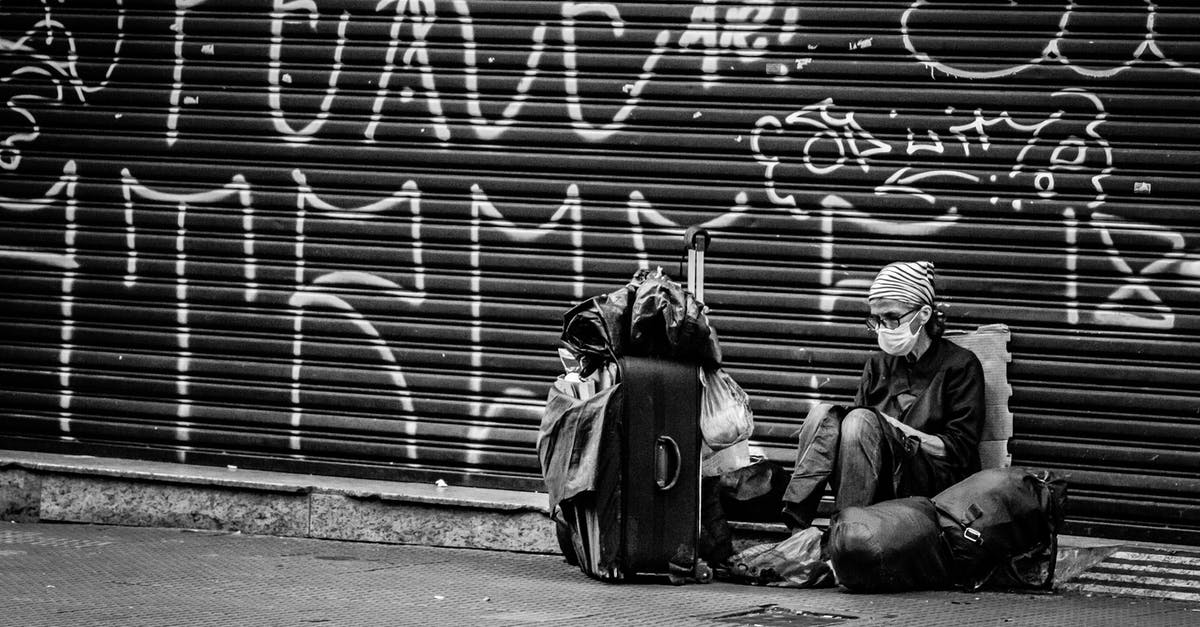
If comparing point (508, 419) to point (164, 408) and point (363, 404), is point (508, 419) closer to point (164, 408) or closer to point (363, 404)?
point (363, 404)

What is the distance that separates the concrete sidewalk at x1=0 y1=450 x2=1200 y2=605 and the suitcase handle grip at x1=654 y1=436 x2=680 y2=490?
2.47ft

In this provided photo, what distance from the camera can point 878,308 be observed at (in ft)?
19.0

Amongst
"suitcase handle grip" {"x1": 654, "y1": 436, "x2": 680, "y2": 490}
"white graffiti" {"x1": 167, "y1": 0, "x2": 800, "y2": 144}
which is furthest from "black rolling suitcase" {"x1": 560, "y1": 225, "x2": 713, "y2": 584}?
"white graffiti" {"x1": 167, "y1": 0, "x2": 800, "y2": 144}

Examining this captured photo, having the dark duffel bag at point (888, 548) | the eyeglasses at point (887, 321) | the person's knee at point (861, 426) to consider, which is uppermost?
the eyeglasses at point (887, 321)

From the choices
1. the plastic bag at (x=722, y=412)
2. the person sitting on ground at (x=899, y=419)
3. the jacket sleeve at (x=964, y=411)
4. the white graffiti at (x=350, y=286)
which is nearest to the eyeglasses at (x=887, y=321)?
the person sitting on ground at (x=899, y=419)

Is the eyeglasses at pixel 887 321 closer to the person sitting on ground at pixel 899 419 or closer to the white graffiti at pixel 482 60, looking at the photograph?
the person sitting on ground at pixel 899 419

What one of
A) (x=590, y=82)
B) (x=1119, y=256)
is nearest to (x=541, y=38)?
(x=590, y=82)

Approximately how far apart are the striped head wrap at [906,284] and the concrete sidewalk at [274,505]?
116 cm

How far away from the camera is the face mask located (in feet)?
18.8

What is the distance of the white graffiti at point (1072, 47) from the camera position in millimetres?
6051

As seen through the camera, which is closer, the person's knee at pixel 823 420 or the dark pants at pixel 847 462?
the dark pants at pixel 847 462

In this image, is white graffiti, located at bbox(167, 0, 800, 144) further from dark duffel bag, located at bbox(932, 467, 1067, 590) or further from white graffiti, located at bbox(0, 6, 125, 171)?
dark duffel bag, located at bbox(932, 467, 1067, 590)

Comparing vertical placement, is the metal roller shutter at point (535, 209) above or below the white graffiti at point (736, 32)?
below

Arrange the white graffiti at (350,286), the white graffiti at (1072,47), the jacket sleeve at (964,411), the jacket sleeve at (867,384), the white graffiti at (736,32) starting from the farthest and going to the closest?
the white graffiti at (350,286)
the white graffiti at (736,32)
the white graffiti at (1072,47)
the jacket sleeve at (867,384)
the jacket sleeve at (964,411)
